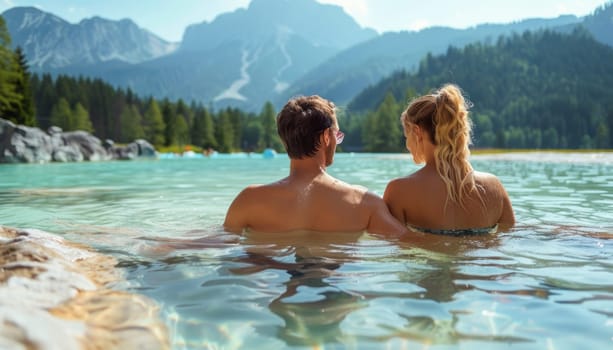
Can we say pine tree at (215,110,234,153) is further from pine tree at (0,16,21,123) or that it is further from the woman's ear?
the woman's ear

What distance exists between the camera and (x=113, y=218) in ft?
24.6

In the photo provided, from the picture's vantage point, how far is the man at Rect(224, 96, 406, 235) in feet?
13.2

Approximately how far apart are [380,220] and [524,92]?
149381mm

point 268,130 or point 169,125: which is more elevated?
point 169,125

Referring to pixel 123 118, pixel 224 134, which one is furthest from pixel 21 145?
pixel 224 134

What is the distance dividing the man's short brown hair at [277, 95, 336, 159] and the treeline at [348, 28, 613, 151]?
8199cm

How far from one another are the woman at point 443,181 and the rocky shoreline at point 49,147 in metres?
41.8

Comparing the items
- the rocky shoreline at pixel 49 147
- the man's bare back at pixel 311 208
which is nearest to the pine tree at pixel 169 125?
the rocky shoreline at pixel 49 147

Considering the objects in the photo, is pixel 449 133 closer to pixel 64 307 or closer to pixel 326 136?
pixel 326 136

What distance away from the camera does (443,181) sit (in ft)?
14.6

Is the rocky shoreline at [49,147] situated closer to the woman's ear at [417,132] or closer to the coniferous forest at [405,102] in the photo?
the coniferous forest at [405,102]

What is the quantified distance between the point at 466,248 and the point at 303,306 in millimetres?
2070

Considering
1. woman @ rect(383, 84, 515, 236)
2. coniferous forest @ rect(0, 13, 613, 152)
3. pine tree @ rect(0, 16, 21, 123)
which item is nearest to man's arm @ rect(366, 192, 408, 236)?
woman @ rect(383, 84, 515, 236)

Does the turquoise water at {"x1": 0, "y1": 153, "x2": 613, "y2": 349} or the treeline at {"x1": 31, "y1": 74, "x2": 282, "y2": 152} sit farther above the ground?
the treeline at {"x1": 31, "y1": 74, "x2": 282, "y2": 152}
